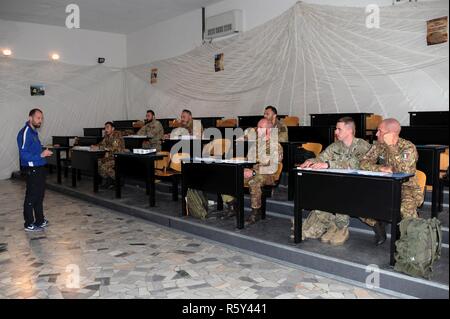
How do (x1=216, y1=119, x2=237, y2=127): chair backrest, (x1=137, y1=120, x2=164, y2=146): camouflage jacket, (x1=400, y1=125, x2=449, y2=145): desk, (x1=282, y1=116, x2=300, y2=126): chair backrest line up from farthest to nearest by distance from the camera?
(x1=137, y1=120, x2=164, y2=146): camouflage jacket → (x1=216, y1=119, x2=237, y2=127): chair backrest → (x1=282, y1=116, x2=300, y2=126): chair backrest → (x1=400, y1=125, x2=449, y2=145): desk

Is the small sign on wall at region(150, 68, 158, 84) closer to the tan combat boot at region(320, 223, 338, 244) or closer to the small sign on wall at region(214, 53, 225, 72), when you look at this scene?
the small sign on wall at region(214, 53, 225, 72)

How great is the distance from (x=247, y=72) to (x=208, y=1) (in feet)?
5.86

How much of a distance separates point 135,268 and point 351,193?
1897 mm

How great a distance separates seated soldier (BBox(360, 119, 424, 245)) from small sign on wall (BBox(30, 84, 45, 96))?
839 cm

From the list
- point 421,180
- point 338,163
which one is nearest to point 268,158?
point 338,163

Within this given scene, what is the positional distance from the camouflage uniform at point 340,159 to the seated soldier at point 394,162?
76mm

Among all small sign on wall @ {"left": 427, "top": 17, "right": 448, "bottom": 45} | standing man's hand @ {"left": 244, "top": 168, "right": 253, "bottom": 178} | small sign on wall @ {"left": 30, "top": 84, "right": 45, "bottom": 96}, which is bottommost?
standing man's hand @ {"left": 244, "top": 168, "right": 253, "bottom": 178}

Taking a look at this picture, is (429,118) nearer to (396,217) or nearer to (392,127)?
(392,127)

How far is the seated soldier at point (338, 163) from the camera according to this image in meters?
3.60

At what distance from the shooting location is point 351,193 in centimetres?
314

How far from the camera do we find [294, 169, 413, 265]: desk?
293 centimetres

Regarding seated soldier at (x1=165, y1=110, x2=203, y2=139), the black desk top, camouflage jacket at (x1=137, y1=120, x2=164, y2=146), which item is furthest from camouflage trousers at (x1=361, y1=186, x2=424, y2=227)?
camouflage jacket at (x1=137, y1=120, x2=164, y2=146)
